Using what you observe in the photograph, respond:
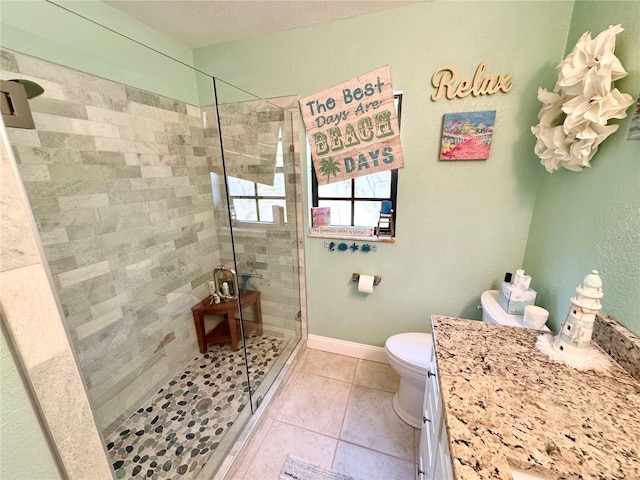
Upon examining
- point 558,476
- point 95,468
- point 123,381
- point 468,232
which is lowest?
point 123,381

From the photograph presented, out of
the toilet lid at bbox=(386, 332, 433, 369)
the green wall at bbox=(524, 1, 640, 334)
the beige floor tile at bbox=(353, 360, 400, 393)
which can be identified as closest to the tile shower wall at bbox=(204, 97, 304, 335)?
the beige floor tile at bbox=(353, 360, 400, 393)

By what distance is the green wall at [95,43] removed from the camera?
106 centimetres

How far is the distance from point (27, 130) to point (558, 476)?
2.11 meters

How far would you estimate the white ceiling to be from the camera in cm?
134

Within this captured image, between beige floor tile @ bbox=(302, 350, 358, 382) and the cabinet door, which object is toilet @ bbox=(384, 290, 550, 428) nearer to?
beige floor tile @ bbox=(302, 350, 358, 382)

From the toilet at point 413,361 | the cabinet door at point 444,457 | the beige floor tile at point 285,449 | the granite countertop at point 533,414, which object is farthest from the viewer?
the toilet at point 413,361

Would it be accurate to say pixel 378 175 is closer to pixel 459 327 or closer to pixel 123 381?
pixel 459 327

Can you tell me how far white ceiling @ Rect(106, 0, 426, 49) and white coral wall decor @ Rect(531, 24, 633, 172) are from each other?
0.89 meters

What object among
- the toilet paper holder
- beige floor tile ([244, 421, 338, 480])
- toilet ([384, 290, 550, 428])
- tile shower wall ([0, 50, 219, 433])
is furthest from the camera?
the toilet paper holder

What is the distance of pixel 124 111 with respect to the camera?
145 centimetres

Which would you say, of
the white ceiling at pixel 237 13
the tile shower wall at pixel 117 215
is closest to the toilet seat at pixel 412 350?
the tile shower wall at pixel 117 215

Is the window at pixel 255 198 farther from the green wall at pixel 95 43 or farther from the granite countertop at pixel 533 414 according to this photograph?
the granite countertop at pixel 533 414

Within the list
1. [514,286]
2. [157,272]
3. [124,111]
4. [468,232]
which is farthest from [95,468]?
[468,232]

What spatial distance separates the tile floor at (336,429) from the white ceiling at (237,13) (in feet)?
7.86
